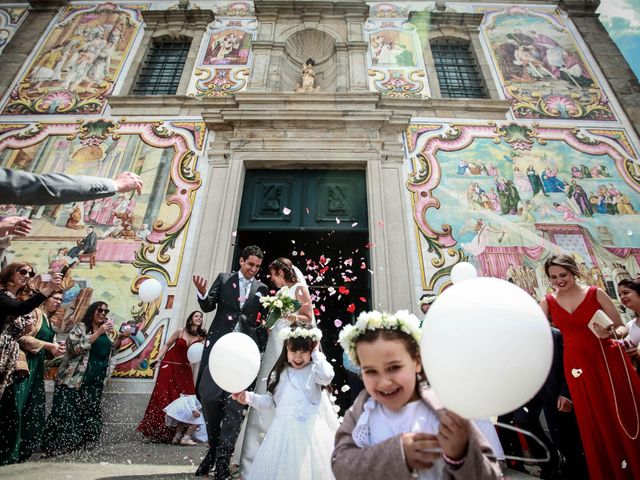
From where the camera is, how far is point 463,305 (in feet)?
3.67

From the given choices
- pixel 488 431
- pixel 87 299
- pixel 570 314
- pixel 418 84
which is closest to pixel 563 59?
A: pixel 418 84

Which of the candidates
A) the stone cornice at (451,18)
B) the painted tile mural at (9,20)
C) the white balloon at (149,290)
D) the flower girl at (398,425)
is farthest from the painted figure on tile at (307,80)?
the flower girl at (398,425)

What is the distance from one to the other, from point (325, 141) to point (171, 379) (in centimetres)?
447

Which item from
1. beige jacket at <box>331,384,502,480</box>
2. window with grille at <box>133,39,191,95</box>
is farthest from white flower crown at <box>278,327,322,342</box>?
window with grille at <box>133,39,191,95</box>

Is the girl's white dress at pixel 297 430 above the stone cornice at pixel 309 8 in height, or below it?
below

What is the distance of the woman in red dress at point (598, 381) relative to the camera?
8.12 feet

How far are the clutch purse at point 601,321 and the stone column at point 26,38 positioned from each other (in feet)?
32.7

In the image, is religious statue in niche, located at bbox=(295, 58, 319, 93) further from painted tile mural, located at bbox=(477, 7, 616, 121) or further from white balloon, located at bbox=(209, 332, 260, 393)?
white balloon, located at bbox=(209, 332, 260, 393)

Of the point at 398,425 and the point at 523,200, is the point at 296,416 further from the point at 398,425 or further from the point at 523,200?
the point at 523,200

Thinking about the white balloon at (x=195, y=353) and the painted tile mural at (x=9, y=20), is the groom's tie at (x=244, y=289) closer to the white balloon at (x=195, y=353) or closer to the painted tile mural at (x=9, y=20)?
the white balloon at (x=195, y=353)

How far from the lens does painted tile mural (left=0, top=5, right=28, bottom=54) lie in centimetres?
811

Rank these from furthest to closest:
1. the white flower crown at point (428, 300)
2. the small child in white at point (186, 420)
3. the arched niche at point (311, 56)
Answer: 1. the arched niche at point (311, 56)
2. the white flower crown at point (428, 300)
3. the small child in white at point (186, 420)

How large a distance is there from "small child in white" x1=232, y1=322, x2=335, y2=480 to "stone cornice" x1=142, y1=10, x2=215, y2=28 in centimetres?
883

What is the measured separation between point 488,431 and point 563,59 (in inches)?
338
